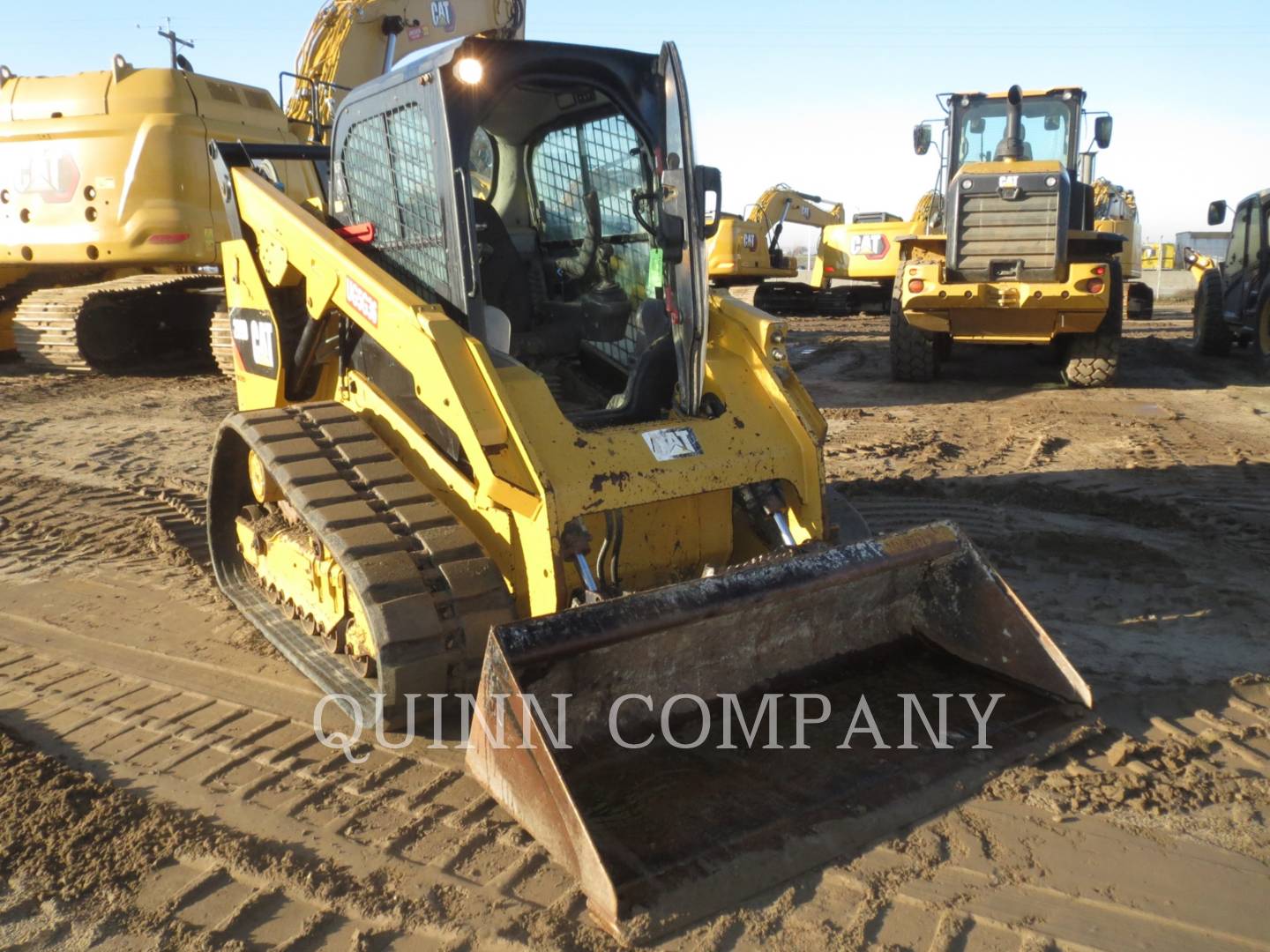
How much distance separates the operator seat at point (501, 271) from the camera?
13.7 feet

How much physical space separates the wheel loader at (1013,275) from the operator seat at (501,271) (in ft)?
20.4

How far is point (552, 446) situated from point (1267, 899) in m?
2.17

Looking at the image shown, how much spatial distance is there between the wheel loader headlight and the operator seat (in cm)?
70

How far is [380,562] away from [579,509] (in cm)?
60

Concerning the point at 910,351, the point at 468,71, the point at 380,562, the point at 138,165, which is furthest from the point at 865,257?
the point at 380,562

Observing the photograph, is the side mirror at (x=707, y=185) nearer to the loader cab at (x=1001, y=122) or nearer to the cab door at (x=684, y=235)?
the cab door at (x=684, y=235)

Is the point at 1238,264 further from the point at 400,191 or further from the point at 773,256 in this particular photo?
the point at 400,191

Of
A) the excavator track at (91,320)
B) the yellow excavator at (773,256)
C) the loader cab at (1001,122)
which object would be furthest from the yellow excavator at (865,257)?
the excavator track at (91,320)

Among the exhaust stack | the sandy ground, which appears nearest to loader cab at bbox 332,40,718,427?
the sandy ground

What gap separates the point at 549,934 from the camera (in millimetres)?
2346

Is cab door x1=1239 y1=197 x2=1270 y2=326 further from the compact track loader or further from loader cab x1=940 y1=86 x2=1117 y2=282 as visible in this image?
loader cab x1=940 y1=86 x2=1117 y2=282

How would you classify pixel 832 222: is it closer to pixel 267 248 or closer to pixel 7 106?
pixel 7 106

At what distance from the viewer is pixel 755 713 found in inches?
128

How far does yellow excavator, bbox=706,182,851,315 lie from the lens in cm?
1822
